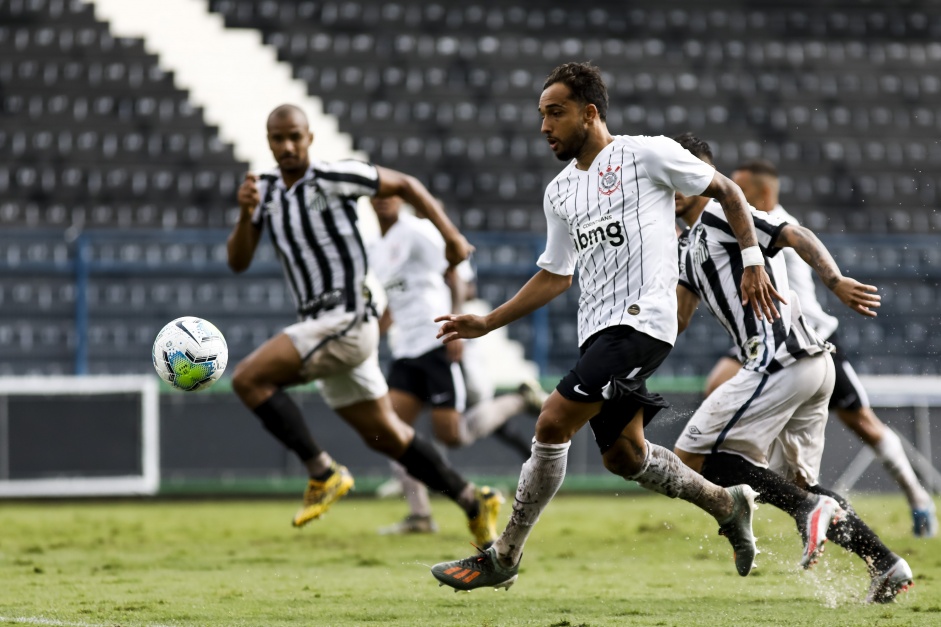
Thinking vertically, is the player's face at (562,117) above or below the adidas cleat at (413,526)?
above

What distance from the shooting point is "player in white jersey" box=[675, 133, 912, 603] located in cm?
473

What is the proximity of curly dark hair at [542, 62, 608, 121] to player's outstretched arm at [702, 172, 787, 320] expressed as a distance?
1.63 feet

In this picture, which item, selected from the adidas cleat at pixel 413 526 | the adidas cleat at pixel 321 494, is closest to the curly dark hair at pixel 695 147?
the adidas cleat at pixel 321 494

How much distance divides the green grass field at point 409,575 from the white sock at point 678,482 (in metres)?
0.38

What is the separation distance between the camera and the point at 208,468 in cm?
1128

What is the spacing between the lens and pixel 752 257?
175 inches

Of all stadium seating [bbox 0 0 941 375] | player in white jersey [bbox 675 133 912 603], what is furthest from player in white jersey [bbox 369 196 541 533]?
stadium seating [bbox 0 0 941 375]

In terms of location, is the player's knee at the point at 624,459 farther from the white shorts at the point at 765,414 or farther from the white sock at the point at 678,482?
the white shorts at the point at 765,414

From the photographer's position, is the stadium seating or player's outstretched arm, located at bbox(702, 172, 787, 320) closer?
player's outstretched arm, located at bbox(702, 172, 787, 320)

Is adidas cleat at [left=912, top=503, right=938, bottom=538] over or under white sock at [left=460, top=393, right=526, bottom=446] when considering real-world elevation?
under

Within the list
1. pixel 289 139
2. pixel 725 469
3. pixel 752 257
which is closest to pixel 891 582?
pixel 725 469

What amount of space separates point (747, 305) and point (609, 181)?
808mm

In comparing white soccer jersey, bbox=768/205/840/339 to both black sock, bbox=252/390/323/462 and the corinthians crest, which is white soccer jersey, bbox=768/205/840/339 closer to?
the corinthians crest

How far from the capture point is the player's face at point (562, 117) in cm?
460
